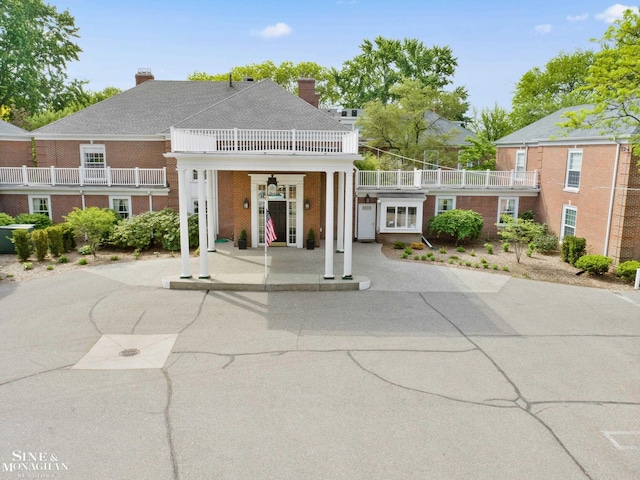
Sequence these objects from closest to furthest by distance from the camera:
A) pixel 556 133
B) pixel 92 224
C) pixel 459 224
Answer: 1. pixel 92 224
2. pixel 459 224
3. pixel 556 133

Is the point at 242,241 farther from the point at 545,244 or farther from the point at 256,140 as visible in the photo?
the point at 545,244

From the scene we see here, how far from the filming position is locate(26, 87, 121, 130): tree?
3369cm

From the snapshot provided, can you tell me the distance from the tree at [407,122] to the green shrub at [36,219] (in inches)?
722

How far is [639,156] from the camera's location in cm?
1719

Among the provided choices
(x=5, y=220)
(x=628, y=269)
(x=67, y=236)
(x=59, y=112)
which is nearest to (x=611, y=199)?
(x=628, y=269)

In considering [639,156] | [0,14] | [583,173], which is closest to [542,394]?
[639,156]

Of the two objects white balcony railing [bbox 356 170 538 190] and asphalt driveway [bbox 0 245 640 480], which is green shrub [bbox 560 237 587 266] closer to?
asphalt driveway [bbox 0 245 640 480]

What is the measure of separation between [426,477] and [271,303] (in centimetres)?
771

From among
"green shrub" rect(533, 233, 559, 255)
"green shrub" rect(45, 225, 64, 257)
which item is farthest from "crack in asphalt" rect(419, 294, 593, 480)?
"green shrub" rect(45, 225, 64, 257)

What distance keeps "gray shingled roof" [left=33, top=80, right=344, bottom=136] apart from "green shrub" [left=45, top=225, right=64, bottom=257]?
6316 millimetres

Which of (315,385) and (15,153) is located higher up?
(15,153)

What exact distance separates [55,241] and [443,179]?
712 inches

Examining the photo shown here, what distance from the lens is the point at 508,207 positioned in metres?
24.9

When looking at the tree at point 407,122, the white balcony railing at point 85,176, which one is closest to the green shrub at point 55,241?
the white balcony railing at point 85,176
